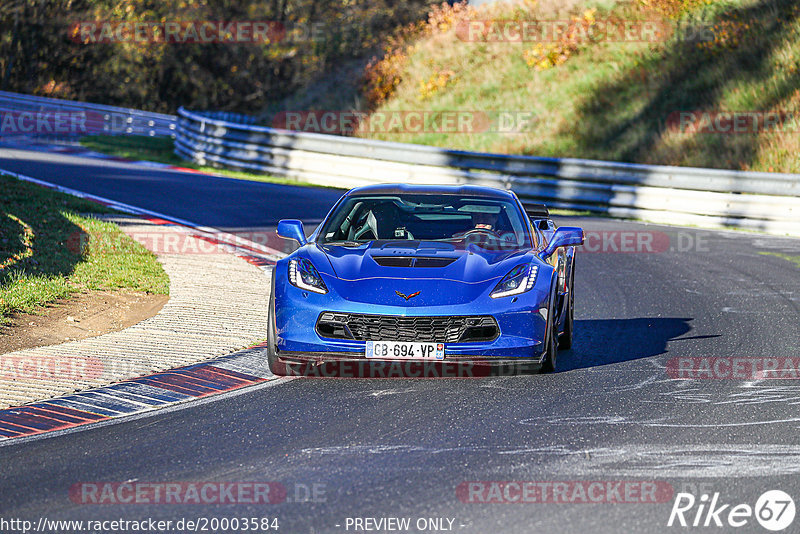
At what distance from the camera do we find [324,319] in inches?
309

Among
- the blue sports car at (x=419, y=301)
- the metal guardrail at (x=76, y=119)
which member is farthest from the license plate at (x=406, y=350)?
the metal guardrail at (x=76, y=119)

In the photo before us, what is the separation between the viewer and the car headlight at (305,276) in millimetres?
8031

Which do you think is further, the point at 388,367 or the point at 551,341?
the point at 388,367

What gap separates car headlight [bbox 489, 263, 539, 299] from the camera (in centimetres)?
798

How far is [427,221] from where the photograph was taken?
9.41 metres

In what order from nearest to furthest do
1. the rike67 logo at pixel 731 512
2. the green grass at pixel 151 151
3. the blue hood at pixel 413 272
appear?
the rike67 logo at pixel 731 512 < the blue hood at pixel 413 272 < the green grass at pixel 151 151

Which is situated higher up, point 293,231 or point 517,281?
point 293,231

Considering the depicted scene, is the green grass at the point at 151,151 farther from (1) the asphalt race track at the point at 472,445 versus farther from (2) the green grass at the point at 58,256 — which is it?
(1) the asphalt race track at the point at 472,445

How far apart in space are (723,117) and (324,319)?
20.1 m

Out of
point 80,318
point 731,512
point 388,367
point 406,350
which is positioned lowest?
point 80,318

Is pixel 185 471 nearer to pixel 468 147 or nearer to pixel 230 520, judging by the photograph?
pixel 230 520

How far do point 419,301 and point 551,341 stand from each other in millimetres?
1131

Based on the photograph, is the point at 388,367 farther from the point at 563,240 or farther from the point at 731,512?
the point at 731,512

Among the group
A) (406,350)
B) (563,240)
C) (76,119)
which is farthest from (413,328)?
(76,119)
